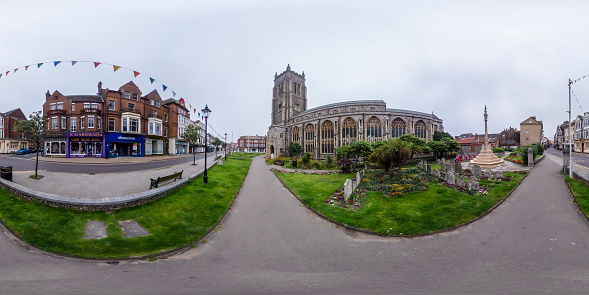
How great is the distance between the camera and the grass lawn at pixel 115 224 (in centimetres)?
618

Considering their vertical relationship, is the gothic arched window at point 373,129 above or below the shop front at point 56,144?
above

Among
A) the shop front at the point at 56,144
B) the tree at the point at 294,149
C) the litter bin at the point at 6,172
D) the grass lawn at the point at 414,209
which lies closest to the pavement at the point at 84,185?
the litter bin at the point at 6,172

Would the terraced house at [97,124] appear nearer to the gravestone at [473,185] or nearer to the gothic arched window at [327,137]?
the gothic arched window at [327,137]

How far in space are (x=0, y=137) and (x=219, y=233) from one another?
2794 inches

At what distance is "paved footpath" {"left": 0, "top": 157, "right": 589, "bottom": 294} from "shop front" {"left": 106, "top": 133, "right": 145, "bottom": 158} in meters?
33.5

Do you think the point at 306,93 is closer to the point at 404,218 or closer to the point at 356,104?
the point at 356,104

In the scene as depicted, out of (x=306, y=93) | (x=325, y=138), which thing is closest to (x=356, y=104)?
(x=325, y=138)

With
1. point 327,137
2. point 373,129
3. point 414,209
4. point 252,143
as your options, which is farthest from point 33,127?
point 252,143

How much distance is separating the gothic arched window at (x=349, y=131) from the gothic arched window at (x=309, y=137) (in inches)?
307

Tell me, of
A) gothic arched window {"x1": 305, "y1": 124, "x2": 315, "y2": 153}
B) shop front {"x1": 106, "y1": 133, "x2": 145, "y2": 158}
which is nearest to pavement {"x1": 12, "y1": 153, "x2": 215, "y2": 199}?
shop front {"x1": 106, "y1": 133, "x2": 145, "y2": 158}

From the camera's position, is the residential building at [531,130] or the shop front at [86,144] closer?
the shop front at [86,144]

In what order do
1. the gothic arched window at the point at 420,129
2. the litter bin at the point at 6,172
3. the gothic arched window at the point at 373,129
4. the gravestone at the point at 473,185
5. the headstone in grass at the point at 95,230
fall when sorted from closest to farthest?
the headstone in grass at the point at 95,230, the litter bin at the point at 6,172, the gravestone at the point at 473,185, the gothic arched window at the point at 373,129, the gothic arched window at the point at 420,129

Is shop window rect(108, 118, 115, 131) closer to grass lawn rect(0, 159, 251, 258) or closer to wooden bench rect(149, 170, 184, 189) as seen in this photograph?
grass lawn rect(0, 159, 251, 258)

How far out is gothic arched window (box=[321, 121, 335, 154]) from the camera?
50.2 meters
